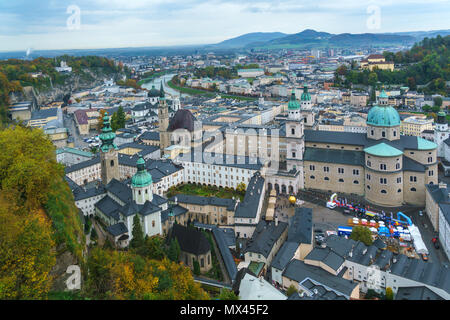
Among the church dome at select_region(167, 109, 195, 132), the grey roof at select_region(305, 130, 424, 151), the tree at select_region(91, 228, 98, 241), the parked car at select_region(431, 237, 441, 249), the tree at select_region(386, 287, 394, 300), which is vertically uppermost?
the church dome at select_region(167, 109, 195, 132)

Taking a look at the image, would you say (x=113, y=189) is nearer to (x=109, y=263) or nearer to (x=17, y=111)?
(x=109, y=263)

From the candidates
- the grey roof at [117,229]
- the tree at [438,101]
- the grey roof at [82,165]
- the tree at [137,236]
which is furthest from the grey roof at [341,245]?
the tree at [438,101]

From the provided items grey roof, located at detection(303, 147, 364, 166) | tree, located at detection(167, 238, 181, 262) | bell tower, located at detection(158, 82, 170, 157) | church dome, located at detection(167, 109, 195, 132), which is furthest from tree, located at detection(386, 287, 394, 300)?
bell tower, located at detection(158, 82, 170, 157)

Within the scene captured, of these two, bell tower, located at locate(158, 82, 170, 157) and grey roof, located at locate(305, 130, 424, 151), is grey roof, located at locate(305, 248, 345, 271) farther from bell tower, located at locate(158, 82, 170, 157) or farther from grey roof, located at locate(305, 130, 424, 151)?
Result: bell tower, located at locate(158, 82, 170, 157)

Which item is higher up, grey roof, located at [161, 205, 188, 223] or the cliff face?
the cliff face

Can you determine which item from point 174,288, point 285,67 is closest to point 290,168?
point 174,288

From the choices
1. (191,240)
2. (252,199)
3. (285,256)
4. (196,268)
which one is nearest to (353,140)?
(252,199)
